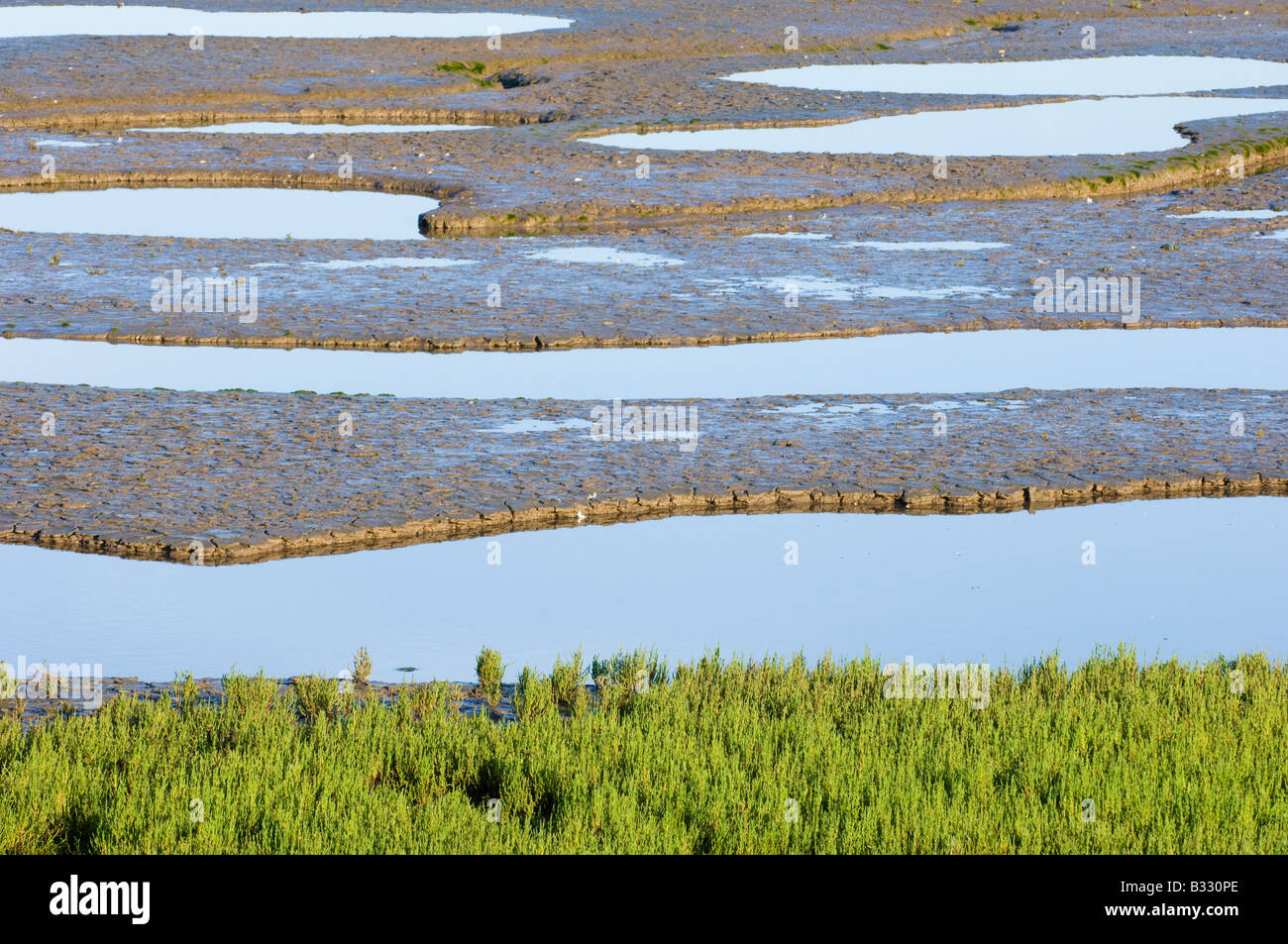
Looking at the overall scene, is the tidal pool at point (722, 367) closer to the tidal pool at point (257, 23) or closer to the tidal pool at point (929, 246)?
the tidal pool at point (929, 246)

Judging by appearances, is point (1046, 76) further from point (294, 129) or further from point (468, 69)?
point (294, 129)

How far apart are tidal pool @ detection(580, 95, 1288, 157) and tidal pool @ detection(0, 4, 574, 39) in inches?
471

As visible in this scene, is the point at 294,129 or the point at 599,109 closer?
the point at 294,129

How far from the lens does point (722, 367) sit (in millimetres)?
14664

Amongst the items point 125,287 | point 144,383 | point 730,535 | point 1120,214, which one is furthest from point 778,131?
point 730,535

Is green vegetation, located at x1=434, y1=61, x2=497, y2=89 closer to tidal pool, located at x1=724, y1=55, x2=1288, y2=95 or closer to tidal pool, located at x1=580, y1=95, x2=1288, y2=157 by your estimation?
tidal pool, located at x1=724, y1=55, x2=1288, y2=95

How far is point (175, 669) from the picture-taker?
8398 mm

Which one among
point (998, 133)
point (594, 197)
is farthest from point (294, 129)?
point (998, 133)

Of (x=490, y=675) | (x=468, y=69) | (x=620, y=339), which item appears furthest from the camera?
(x=468, y=69)

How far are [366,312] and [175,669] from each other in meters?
8.15

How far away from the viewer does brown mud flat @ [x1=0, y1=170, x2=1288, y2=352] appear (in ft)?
51.4

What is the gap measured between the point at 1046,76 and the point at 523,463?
26658 mm

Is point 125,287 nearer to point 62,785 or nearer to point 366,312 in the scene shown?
point 366,312

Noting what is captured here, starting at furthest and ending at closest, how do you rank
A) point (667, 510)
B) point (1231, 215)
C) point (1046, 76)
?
1. point (1046, 76)
2. point (1231, 215)
3. point (667, 510)
